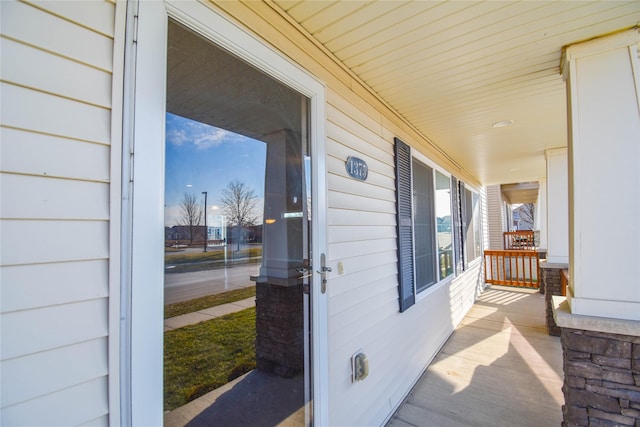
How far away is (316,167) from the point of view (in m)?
1.76

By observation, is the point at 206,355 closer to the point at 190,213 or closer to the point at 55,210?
the point at 190,213

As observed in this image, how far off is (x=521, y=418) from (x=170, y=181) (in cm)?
308

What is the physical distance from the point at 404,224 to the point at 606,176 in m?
1.50

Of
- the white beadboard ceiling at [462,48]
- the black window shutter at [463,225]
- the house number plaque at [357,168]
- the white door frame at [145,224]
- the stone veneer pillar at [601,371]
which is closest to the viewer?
the white door frame at [145,224]

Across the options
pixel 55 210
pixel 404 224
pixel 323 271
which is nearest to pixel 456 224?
pixel 404 224

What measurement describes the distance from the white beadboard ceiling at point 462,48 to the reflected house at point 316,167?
14mm

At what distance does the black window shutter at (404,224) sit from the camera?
2802 mm

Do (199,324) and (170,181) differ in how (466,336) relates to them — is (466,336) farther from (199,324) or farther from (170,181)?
(170,181)

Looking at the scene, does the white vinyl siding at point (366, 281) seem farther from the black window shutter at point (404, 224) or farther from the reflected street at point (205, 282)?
the reflected street at point (205, 282)

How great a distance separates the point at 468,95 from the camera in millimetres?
2537

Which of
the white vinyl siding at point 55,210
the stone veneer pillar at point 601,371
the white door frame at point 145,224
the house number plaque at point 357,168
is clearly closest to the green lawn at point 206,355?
the white door frame at point 145,224

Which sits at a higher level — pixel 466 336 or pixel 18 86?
pixel 18 86

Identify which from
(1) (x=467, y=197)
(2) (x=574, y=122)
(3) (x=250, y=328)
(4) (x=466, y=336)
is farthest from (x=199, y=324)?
(1) (x=467, y=197)

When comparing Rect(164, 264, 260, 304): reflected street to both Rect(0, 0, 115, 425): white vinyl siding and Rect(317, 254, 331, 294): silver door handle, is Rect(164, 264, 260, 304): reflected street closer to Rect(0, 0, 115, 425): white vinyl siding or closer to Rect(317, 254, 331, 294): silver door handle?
Rect(0, 0, 115, 425): white vinyl siding
